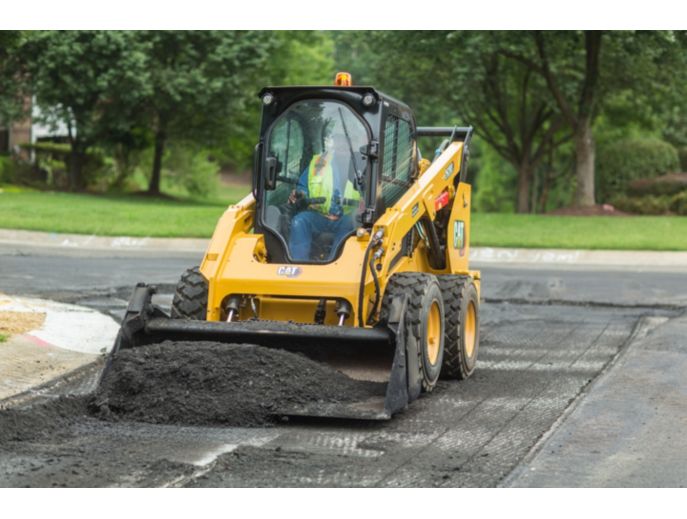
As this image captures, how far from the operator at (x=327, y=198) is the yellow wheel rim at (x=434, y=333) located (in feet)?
3.43

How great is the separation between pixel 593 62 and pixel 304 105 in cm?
2336

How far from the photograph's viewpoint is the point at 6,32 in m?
15.3

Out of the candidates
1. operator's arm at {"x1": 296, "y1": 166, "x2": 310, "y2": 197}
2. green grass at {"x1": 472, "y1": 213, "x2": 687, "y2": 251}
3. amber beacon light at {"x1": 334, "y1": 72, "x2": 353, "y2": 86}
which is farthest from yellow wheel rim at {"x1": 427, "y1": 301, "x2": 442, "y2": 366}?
green grass at {"x1": 472, "y1": 213, "x2": 687, "y2": 251}

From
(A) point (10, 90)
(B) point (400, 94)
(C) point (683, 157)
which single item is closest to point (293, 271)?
(B) point (400, 94)

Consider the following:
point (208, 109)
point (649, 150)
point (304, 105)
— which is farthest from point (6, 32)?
point (649, 150)

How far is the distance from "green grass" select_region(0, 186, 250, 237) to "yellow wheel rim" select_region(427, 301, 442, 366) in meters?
18.5

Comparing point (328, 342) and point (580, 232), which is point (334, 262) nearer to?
point (328, 342)

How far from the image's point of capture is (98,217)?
3061cm

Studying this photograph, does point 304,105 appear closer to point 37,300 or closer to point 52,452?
point 52,452

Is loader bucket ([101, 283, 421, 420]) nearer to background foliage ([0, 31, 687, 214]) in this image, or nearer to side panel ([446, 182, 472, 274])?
side panel ([446, 182, 472, 274])

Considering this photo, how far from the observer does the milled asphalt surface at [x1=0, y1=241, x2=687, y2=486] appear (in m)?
6.97

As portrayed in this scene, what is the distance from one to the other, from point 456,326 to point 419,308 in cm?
122

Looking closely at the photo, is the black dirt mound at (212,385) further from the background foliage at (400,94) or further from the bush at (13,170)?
the bush at (13,170)

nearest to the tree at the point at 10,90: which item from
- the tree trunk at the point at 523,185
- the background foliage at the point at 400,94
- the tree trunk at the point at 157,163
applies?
the background foliage at the point at 400,94
